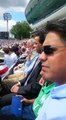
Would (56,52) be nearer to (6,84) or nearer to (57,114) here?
(57,114)

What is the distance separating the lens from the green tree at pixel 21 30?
106 meters

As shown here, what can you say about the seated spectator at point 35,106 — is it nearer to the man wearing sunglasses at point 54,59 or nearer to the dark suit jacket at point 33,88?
the dark suit jacket at point 33,88

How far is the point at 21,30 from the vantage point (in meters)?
109

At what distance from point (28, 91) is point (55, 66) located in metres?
2.75

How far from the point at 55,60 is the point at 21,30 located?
4211 inches

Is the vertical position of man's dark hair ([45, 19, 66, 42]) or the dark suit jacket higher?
man's dark hair ([45, 19, 66, 42])

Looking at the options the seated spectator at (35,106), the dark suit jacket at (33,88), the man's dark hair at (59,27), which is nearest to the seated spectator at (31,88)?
the dark suit jacket at (33,88)

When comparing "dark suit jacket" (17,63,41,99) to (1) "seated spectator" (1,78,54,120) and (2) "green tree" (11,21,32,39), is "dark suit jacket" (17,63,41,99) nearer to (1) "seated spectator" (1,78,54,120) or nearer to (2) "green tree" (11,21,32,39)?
(1) "seated spectator" (1,78,54,120)

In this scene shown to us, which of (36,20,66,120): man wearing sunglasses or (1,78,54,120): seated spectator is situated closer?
(36,20,66,120): man wearing sunglasses

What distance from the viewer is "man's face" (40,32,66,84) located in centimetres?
226

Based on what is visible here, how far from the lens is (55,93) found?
81.7 inches

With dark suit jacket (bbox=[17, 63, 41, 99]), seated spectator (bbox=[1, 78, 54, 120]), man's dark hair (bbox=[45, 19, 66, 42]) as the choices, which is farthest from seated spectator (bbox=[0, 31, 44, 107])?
man's dark hair (bbox=[45, 19, 66, 42])

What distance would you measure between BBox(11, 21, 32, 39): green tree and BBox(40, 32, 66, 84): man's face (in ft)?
335

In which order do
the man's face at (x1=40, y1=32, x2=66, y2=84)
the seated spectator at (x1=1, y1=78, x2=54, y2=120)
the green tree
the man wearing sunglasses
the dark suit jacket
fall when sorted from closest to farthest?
the man wearing sunglasses → the man's face at (x1=40, y1=32, x2=66, y2=84) → the seated spectator at (x1=1, y1=78, x2=54, y2=120) → the dark suit jacket → the green tree
